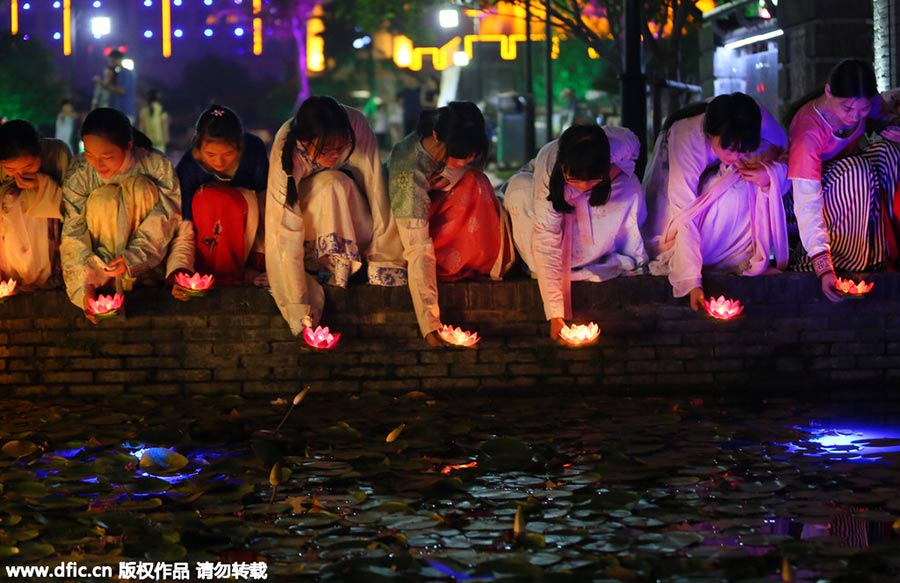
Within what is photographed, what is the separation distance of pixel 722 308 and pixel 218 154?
287cm

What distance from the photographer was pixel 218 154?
302 inches

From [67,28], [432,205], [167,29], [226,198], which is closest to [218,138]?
[226,198]

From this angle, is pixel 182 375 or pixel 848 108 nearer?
pixel 848 108

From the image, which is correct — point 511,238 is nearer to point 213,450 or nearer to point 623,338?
point 623,338

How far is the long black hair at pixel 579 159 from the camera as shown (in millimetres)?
7234

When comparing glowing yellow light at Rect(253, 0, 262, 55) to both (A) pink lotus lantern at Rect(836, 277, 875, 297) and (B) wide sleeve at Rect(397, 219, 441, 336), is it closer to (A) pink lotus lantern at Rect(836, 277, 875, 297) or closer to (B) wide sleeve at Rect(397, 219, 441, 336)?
(B) wide sleeve at Rect(397, 219, 441, 336)

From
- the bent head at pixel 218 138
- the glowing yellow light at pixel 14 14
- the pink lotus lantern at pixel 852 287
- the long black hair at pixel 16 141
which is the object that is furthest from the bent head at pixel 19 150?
the glowing yellow light at pixel 14 14

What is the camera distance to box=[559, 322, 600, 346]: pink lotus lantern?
723 cm

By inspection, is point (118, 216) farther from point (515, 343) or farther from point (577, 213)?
point (577, 213)

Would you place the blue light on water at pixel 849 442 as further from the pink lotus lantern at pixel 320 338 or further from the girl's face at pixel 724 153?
the pink lotus lantern at pixel 320 338

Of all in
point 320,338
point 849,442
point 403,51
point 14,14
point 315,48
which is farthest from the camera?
point 315,48

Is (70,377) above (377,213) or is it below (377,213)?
below

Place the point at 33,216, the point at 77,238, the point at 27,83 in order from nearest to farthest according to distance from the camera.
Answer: the point at 77,238
the point at 33,216
the point at 27,83

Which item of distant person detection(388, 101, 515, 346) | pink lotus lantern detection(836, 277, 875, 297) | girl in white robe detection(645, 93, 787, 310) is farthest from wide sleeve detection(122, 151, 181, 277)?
pink lotus lantern detection(836, 277, 875, 297)
